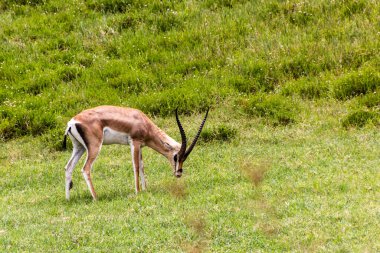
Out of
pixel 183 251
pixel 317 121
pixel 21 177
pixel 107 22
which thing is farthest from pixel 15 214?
pixel 107 22

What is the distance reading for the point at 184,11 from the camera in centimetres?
1672

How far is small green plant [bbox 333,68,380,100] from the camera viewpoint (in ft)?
43.8

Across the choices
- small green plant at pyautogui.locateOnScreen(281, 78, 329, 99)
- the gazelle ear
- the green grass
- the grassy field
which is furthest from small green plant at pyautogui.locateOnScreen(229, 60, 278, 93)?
the gazelle ear

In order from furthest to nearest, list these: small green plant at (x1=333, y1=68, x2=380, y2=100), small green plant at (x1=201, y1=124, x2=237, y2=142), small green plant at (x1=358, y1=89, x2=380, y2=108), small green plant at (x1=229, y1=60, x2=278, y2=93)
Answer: small green plant at (x1=229, y1=60, x2=278, y2=93), small green plant at (x1=333, y1=68, x2=380, y2=100), small green plant at (x1=358, y1=89, x2=380, y2=108), small green plant at (x1=201, y1=124, x2=237, y2=142)

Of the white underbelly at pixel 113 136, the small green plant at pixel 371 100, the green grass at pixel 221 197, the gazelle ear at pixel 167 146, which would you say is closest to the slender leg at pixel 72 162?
the green grass at pixel 221 197

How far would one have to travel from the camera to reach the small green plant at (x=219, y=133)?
40.4ft

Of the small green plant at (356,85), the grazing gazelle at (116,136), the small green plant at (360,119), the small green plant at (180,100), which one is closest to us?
the grazing gazelle at (116,136)

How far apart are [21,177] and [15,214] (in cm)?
209

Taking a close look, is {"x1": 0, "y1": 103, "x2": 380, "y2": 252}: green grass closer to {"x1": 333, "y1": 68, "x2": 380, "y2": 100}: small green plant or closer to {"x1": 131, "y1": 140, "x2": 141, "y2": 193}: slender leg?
{"x1": 131, "y1": 140, "x2": 141, "y2": 193}: slender leg

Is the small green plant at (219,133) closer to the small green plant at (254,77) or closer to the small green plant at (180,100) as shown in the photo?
the small green plant at (180,100)

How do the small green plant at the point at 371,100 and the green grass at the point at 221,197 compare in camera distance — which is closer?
the green grass at the point at 221,197

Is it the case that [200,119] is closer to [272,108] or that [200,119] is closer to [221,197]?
[272,108]

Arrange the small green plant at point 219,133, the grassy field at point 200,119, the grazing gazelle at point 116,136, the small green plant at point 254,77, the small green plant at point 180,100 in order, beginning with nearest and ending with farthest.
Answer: the grassy field at point 200,119
the grazing gazelle at point 116,136
the small green plant at point 219,133
the small green plant at point 180,100
the small green plant at point 254,77

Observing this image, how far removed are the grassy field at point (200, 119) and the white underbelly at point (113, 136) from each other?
65cm
